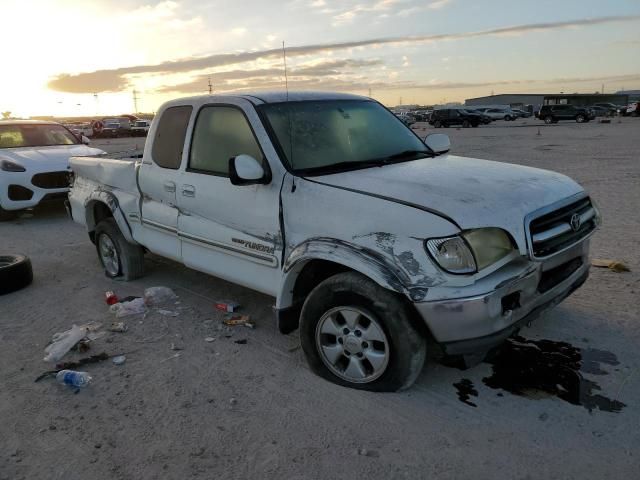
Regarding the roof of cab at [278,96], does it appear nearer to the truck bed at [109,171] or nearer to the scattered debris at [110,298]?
the truck bed at [109,171]

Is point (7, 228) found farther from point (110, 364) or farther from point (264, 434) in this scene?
point (264, 434)

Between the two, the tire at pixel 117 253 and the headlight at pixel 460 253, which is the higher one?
the headlight at pixel 460 253

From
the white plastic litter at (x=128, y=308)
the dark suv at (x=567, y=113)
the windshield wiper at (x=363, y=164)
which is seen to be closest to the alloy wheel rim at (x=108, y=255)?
the white plastic litter at (x=128, y=308)

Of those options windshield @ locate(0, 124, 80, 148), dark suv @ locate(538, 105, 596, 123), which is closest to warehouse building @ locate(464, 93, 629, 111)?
dark suv @ locate(538, 105, 596, 123)

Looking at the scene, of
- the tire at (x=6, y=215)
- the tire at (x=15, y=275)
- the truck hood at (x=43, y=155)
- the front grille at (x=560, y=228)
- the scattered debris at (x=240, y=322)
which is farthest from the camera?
the tire at (x=6, y=215)

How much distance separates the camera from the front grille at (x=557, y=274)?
10.9 ft

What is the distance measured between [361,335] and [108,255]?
3.73 m

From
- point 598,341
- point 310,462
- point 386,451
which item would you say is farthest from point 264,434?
point 598,341

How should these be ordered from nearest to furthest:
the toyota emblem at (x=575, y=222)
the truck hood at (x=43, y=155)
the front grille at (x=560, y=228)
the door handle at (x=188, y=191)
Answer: the front grille at (x=560, y=228) → the toyota emblem at (x=575, y=222) → the door handle at (x=188, y=191) → the truck hood at (x=43, y=155)

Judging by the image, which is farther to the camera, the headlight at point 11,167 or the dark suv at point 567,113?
the dark suv at point 567,113

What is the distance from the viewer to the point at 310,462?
2.78m

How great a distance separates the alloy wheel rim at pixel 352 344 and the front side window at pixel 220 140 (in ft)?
4.26

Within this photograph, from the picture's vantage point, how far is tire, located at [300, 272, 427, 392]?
308 centimetres

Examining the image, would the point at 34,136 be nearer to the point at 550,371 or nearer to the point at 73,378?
the point at 73,378
